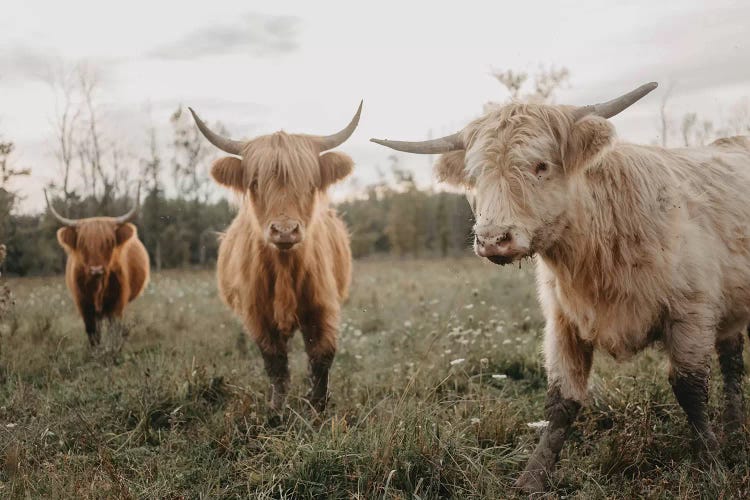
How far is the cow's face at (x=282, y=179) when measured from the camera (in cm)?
446

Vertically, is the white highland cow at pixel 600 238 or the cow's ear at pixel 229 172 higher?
the cow's ear at pixel 229 172

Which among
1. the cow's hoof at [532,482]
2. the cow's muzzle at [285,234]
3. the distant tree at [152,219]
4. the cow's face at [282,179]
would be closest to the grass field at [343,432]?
the cow's hoof at [532,482]

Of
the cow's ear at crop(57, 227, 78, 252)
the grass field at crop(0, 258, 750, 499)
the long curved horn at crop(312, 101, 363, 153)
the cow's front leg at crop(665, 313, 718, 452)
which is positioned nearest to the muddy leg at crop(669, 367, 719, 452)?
the cow's front leg at crop(665, 313, 718, 452)

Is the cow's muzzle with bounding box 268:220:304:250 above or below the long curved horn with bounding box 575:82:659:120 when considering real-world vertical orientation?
below

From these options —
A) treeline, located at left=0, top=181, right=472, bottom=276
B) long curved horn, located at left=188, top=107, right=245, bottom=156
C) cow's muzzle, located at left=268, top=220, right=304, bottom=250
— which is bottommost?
treeline, located at left=0, top=181, right=472, bottom=276

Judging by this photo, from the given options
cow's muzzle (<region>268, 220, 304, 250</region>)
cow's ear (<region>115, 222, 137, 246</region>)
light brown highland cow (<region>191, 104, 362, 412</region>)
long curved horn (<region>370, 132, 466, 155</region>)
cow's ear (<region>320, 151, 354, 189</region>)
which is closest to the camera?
long curved horn (<region>370, 132, 466, 155</region>)

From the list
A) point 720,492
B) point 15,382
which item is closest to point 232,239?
point 15,382

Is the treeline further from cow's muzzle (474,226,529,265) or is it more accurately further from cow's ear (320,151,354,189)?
cow's ear (320,151,354,189)

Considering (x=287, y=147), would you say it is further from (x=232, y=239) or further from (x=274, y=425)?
(x=274, y=425)

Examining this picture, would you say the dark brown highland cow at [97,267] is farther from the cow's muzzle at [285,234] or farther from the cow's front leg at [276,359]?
the cow's muzzle at [285,234]

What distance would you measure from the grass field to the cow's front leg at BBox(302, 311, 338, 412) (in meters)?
0.16

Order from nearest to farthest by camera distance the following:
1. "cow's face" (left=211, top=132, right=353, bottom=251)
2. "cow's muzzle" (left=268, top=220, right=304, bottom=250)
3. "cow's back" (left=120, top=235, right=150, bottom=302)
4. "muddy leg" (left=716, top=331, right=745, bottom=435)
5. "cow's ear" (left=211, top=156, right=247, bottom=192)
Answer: "muddy leg" (left=716, top=331, right=745, bottom=435)
"cow's muzzle" (left=268, top=220, right=304, bottom=250)
"cow's face" (left=211, top=132, right=353, bottom=251)
"cow's ear" (left=211, top=156, right=247, bottom=192)
"cow's back" (left=120, top=235, right=150, bottom=302)

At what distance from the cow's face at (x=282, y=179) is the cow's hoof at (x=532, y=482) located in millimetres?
2195

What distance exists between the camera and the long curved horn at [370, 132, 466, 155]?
3.55 metres
